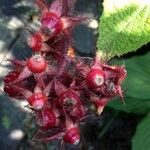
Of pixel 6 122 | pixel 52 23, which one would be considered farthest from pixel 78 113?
pixel 6 122

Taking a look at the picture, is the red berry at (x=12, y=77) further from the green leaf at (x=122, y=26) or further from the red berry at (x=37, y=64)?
the green leaf at (x=122, y=26)

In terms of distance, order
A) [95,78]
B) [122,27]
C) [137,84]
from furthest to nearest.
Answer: [137,84]
[122,27]
[95,78]

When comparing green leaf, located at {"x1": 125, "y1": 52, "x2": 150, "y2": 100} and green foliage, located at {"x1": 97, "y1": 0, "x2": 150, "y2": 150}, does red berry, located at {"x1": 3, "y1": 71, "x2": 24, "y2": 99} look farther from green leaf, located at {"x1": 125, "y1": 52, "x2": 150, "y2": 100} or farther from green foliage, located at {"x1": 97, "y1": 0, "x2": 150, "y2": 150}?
green leaf, located at {"x1": 125, "y1": 52, "x2": 150, "y2": 100}

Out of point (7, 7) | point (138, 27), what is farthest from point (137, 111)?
point (138, 27)

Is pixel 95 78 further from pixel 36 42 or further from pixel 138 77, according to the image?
pixel 138 77

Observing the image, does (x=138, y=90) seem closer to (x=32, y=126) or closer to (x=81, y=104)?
(x=32, y=126)

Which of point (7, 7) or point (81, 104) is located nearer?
point (81, 104)

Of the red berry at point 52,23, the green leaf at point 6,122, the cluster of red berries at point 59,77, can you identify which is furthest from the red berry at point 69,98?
the green leaf at point 6,122
